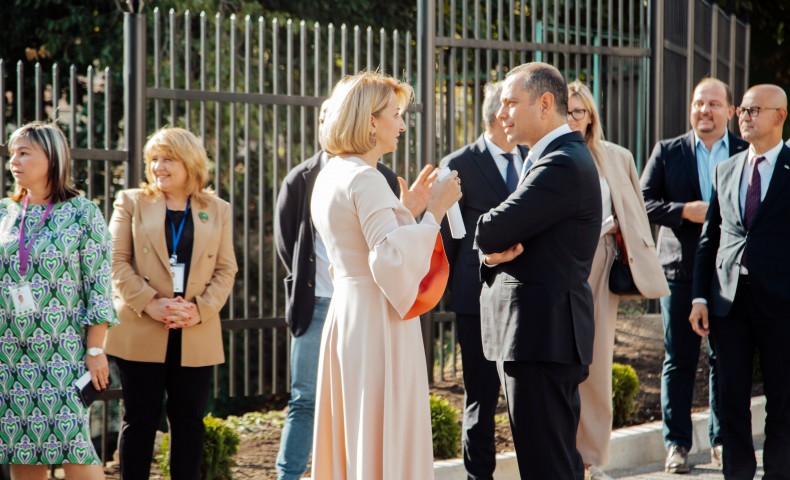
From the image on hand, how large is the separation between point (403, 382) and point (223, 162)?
6378 millimetres

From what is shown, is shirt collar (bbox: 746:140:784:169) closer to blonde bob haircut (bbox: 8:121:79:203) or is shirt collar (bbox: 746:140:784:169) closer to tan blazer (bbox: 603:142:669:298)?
tan blazer (bbox: 603:142:669:298)

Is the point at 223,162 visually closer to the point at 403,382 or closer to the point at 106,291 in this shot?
the point at 106,291

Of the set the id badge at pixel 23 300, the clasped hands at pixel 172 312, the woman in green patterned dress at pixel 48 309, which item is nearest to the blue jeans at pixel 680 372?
the clasped hands at pixel 172 312

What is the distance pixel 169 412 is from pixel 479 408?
153 centimetres

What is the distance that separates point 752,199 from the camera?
511 centimetres

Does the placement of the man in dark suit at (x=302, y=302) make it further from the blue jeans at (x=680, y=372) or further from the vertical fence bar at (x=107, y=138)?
the blue jeans at (x=680, y=372)

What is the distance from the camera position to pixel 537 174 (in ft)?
12.4

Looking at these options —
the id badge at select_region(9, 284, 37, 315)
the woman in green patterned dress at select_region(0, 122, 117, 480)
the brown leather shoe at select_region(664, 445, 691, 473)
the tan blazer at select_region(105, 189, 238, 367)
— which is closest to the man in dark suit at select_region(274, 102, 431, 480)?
the tan blazer at select_region(105, 189, 238, 367)

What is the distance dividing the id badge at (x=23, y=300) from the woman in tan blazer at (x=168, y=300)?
0.59 metres

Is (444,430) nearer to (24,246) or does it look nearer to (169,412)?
(169,412)

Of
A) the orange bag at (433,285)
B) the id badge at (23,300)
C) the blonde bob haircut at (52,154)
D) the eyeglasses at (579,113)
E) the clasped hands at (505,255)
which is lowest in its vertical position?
the id badge at (23,300)

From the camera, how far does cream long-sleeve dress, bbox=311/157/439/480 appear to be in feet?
11.5

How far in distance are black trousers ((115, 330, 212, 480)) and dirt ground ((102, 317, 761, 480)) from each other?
27.6 inches

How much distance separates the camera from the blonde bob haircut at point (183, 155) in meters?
4.97
